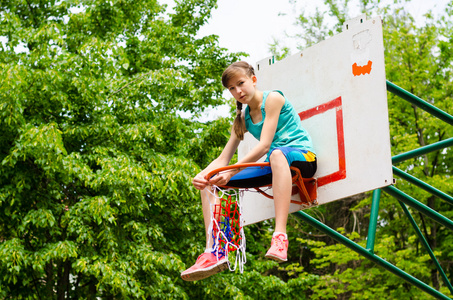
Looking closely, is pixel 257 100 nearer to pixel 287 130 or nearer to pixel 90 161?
pixel 287 130

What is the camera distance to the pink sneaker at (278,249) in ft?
12.9

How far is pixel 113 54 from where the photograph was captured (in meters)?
10.6

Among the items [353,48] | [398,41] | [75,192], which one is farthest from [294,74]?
[398,41]

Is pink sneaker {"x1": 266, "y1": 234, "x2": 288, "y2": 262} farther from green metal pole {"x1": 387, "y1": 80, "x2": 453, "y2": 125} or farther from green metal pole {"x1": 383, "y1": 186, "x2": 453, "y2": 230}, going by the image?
green metal pole {"x1": 387, "y1": 80, "x2": 453, "y2": 125}

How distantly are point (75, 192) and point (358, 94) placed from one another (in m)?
7.40

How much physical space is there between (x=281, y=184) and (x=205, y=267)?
2.37 ft

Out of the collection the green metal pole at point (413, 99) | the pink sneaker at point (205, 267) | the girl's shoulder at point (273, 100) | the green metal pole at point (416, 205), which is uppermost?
the green metal pole at point (413, 99)

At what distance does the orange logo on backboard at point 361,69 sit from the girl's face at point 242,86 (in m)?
0.79

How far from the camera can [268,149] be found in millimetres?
4266

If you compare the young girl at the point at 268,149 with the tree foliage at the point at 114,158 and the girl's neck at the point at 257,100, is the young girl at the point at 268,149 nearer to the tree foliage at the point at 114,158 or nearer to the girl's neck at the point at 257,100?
the girl's neck at the point at 257,100

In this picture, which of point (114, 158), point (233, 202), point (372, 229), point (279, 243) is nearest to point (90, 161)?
point (114, 158)

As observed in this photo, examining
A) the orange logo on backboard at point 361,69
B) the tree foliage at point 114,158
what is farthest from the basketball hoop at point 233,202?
the tree foliage at point 114,158

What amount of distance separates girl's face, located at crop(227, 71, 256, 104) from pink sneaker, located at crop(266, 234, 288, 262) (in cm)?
95

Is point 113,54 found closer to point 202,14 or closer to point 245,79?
point 202,14
